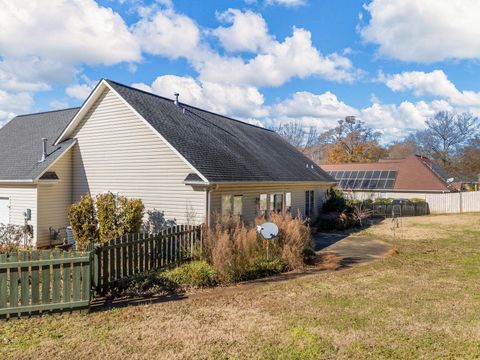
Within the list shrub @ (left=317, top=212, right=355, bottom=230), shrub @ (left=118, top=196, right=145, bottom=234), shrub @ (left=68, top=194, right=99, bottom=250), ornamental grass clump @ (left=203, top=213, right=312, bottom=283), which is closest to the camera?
ornamental grass clump @ (left=203, top=213, right=312, bottom=283)

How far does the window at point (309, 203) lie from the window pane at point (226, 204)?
8780mm

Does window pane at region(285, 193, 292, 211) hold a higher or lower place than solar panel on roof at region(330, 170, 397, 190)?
lower

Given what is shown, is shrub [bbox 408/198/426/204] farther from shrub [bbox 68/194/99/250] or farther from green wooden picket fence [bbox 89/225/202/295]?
shrub [bbox 68/194/99/250]

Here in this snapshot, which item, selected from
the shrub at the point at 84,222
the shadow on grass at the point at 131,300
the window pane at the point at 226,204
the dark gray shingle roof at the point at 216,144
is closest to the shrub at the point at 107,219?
the shrub at the point at 84,222

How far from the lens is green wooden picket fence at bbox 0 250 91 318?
22.2ft

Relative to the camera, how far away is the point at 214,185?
12.7 meters

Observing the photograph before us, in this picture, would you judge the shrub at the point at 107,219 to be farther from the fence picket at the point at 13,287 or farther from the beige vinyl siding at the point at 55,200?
the fence picket at the point at 13,287

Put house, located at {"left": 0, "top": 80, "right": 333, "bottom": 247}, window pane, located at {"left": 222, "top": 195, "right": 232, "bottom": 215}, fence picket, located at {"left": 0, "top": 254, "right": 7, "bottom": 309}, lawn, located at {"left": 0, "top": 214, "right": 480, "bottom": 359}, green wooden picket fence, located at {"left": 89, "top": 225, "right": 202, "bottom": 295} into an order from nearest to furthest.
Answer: lawn, located at {"left": 0, "top": 214, "right": 480, "bottom": 359} → fence picket, located at {"left": 0, "top": 254, "right": 7, "bottom": 309} → green wooden picket fence, located at {"left": 89, "top": 225, "right": 202, "bottom": 295} → house, located at {"left": 0, "top": 80, "right": 333, "bottom": 247} → window pane, located at {"left": 222, "top": 195, "right": 232, "bottom": 215}

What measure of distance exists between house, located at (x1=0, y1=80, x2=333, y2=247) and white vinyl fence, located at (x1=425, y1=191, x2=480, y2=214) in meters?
20.1

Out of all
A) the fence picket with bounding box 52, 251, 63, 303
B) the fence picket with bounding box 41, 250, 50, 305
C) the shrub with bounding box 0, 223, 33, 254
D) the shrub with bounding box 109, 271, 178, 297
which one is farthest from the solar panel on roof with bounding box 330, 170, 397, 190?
the fence picket with bounding box 41, 250, 50, 305

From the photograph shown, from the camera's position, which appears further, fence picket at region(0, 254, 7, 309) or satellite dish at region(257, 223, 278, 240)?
satellite dish at region(257, 223, 278, 240)

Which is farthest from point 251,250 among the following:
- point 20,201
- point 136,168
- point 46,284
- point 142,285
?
point 20,201

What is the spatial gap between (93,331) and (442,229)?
835 inches

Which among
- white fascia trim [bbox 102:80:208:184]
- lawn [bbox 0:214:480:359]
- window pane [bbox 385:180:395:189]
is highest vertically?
white fascia trim [bbox 102:80:208:184]
